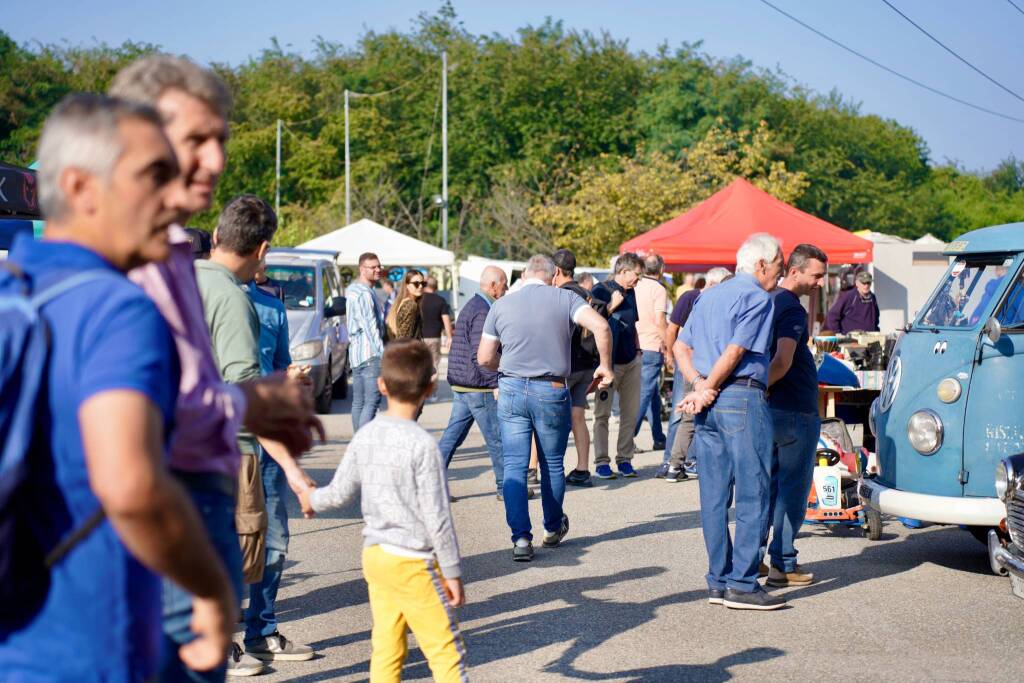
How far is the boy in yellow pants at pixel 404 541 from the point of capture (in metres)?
4.40

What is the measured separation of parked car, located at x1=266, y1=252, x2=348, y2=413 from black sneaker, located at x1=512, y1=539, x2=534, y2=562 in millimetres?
7819

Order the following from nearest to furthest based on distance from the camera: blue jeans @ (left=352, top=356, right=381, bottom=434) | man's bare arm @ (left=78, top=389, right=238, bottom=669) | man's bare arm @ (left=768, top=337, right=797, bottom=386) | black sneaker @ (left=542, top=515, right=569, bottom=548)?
man's bare arm @ (left=78, top=389, right=238, bottom=669) → man's bare arm @ (left=768, top=337, right=797, bottom=386) → black sneaker @ (left=542, top=515, right=569, bottom=548) → blue jeans @ (left=352, top=356, right=381, bottom=434)

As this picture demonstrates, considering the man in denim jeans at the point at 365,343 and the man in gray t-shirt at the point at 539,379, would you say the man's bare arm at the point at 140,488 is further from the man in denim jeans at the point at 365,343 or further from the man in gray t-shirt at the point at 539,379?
the man in denim jeans at the point at 365,343

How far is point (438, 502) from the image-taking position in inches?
174

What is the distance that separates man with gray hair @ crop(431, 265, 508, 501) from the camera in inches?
405

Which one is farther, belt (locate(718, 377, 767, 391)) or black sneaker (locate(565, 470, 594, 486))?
black sneaker (locate(565, 470, 594, 486))

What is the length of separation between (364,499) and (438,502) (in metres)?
0.29

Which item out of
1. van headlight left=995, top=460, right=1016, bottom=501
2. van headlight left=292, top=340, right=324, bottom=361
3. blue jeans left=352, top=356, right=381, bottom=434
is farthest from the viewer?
van headlight left=292, top=340, right=324, bottom=361

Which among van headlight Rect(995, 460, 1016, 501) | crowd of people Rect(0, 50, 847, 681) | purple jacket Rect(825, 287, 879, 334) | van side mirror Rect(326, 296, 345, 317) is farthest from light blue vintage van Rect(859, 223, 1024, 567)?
purple jacket Rect(825, 287, 879, 334)

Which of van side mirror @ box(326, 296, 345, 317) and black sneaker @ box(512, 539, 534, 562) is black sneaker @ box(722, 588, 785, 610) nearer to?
black sneaker @ box(512, 539, 534, 562)

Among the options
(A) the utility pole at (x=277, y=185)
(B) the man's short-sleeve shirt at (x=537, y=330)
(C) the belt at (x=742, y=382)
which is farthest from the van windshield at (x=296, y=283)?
(A) the utility pole at (x=277, y=185)

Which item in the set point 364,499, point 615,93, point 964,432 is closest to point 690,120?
point 615,93

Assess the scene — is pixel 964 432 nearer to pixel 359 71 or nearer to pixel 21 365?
pixel 21 365

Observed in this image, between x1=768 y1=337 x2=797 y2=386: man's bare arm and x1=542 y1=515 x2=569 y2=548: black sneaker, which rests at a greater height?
x1=768 y1=337 x2=797 y2=386: man's bare arm
